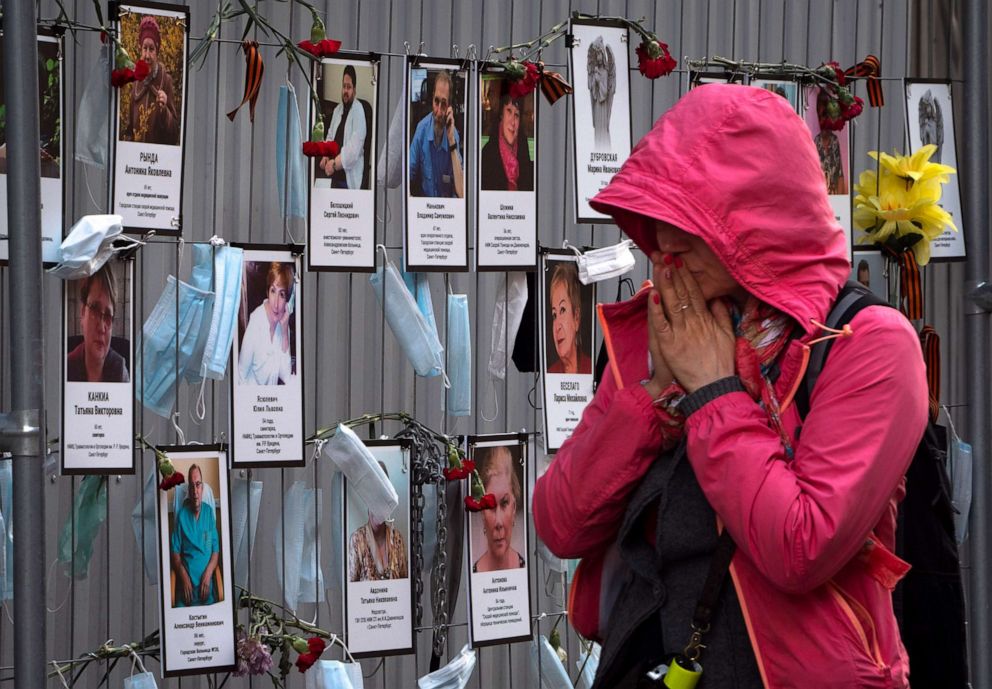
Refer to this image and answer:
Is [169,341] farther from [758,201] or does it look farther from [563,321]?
[758,201]

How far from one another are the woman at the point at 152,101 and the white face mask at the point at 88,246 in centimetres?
19

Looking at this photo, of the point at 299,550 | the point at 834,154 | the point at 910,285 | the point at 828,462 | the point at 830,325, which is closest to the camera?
the point at 828,462

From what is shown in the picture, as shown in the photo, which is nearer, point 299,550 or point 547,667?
point 299,550

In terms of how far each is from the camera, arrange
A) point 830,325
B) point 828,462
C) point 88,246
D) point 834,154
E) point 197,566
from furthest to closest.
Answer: point 834,154 → point 197,566 → point 88,246 → point 830,325 → point 828,462

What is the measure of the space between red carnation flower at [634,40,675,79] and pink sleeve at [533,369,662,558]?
1388 millimetres

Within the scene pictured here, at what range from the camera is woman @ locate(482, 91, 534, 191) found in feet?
9.55

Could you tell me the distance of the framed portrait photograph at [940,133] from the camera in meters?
3.28

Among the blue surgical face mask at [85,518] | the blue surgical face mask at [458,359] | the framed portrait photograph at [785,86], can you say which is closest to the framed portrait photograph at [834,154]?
the framed portrait photograph at [785,86]

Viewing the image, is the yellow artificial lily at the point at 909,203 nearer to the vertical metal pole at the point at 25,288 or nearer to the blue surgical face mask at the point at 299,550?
the blue surgical face mask at the point at 299,550

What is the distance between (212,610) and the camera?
2.73 meters

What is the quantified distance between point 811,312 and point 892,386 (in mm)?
146

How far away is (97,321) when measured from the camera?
2.62 metres

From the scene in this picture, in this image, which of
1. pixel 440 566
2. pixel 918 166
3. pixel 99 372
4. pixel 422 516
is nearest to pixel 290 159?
pixel 99 372

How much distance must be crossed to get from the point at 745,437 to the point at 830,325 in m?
0.18
